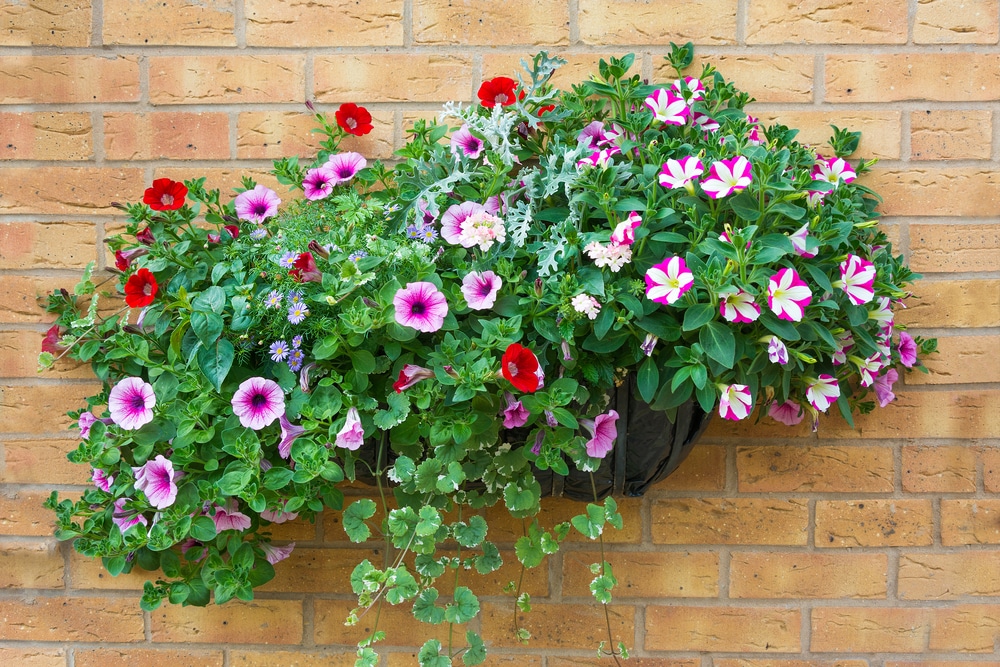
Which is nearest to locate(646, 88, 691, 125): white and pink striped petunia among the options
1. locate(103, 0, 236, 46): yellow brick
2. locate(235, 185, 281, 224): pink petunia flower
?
locate(235, 185, 281, 224): pink petunia flower

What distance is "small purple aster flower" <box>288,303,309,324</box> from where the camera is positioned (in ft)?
2.91

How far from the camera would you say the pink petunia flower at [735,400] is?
0.88 meters

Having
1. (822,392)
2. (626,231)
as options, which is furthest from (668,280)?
(822,392)

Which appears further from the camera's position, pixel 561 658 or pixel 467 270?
pixel 561 658

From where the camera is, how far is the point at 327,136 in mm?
1198

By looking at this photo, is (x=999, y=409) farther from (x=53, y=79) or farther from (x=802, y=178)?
(x=53, y=79)

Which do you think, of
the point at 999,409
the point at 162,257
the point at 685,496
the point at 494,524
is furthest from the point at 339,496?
the point at 999,409

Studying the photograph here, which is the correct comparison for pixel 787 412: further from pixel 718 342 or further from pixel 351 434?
pixel 351 434

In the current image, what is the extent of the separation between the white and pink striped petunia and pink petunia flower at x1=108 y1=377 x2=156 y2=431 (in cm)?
75

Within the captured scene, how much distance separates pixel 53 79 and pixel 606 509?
1.09 m

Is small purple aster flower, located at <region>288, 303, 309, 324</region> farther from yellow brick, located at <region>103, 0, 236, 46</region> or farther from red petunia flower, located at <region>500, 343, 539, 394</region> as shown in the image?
yellow brick, located at <region>103, 0, 236, 46</region>

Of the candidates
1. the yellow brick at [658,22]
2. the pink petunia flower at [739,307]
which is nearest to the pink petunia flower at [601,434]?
the pink petunia flower at [739,307]

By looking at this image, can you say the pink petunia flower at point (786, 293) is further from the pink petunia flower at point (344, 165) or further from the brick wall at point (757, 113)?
the pink petunia flower at point (344, 165)

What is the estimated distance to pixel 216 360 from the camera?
0.90 meters
